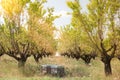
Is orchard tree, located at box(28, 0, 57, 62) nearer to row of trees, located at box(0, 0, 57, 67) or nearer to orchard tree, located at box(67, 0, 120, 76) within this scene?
row of trees, located at box(0, 0, 57, 67)

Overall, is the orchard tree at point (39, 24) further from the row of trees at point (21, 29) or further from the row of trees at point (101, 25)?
the row of trees at point (101, 25)

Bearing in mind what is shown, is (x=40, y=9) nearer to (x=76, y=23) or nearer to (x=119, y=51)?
(x=76, y=23)

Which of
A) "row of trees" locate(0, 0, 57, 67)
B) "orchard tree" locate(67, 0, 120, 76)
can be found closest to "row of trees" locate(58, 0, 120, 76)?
"orchard tree" locate(67, 0, 120, 76)

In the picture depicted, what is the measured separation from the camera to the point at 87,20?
22.9 meters

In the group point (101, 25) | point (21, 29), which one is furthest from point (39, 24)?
point (101, 25)

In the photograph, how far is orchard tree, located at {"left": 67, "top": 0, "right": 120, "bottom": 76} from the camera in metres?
21.9

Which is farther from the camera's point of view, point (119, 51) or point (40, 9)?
point (40, 9)

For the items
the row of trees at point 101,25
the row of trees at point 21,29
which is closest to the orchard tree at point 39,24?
the row of trees at point 21,29

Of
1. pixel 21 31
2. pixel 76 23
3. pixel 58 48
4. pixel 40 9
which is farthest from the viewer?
pixel 58 48

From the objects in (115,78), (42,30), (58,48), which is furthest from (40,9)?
(58,48)

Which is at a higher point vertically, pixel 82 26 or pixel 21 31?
pixel 82 26

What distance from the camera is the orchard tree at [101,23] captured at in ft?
72.0

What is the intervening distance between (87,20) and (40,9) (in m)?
10.7

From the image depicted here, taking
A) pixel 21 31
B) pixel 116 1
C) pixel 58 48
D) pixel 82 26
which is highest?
pixel 116 1
